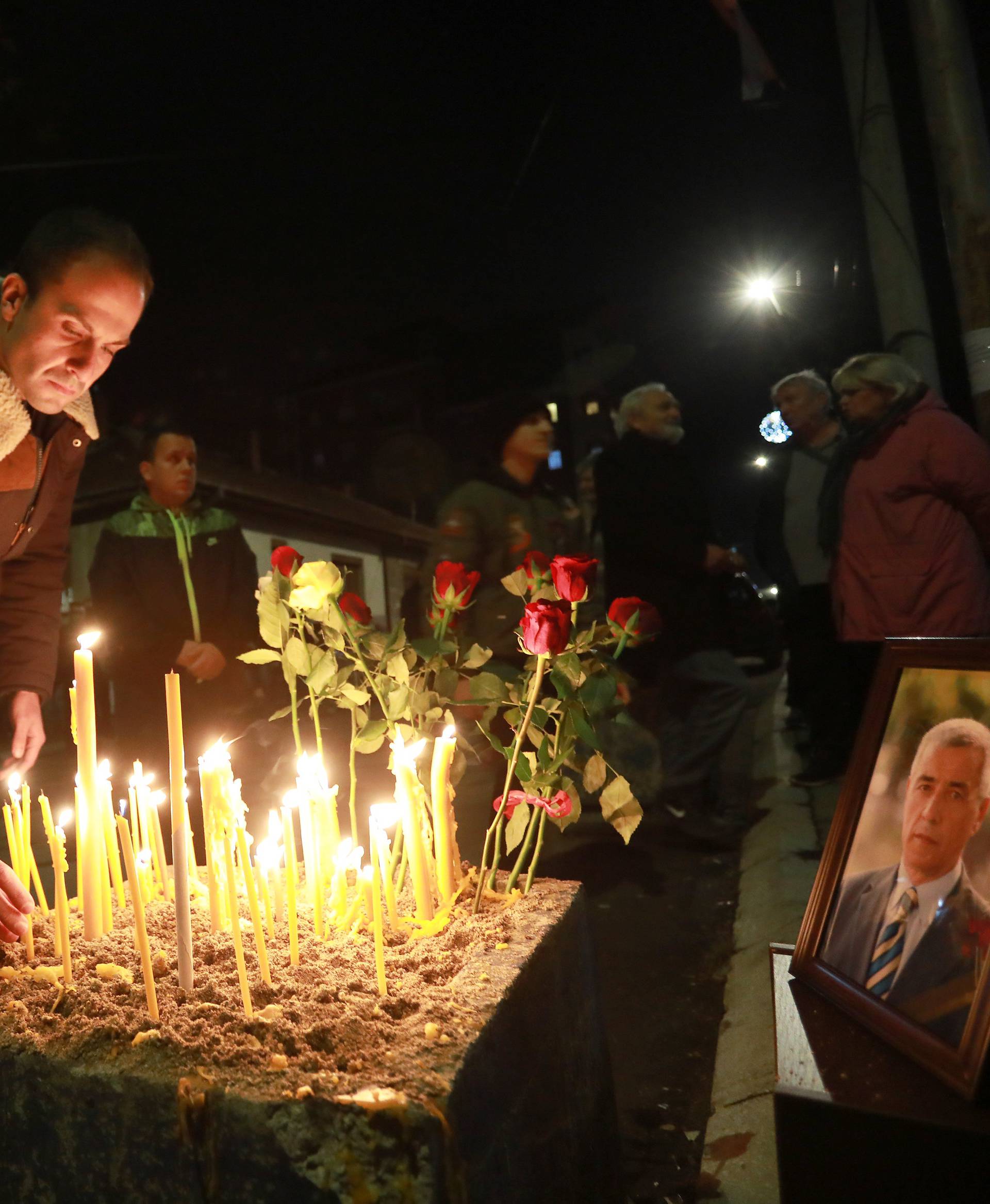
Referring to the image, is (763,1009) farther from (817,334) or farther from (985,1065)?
(817,334)

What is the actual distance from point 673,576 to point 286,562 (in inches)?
112

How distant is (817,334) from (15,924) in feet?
25.8

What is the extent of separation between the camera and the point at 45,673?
7.73 feet

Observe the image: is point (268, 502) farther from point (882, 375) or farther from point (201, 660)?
point (882, 375)

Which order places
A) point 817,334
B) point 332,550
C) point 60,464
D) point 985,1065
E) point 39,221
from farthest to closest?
point 332,550 < point 817,334 < point 60,464 < point 39,221 < point 985,1065

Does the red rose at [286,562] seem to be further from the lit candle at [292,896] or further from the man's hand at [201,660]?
the man's hand at [201,660]

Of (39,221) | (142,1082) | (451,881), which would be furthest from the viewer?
(39,221)

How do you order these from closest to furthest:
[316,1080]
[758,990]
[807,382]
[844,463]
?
1. [316,1080]
2. [758,990]
3. [844,463]
4. [807,382]

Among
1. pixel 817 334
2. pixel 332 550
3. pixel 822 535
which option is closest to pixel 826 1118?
pixel 822 535

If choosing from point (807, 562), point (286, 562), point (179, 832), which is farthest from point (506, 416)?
point (179, 832)

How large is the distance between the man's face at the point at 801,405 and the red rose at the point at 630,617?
9.53 ft

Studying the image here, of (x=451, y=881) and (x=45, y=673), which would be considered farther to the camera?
(x=45, y=673)

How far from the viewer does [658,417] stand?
14.1 ft

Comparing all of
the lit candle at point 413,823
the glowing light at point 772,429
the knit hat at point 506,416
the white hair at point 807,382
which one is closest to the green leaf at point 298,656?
the lit candle at point 413,823
